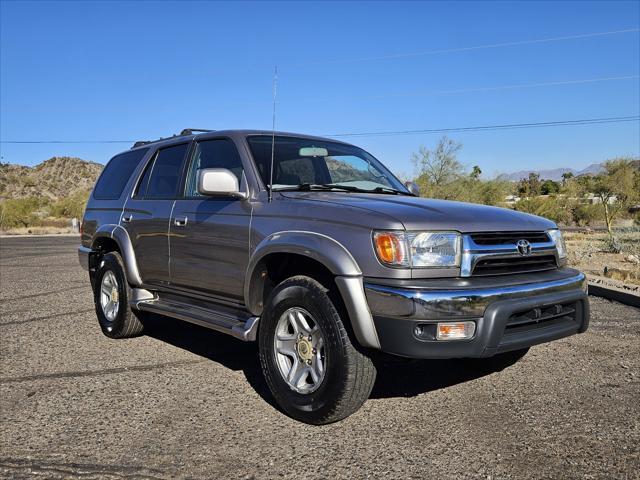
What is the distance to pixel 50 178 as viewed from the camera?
12562cm

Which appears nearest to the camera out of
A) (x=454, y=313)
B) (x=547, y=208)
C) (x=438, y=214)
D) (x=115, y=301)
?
(x=454, y=313)

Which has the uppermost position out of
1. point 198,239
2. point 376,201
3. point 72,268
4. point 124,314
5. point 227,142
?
point 227,142

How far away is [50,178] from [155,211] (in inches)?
5280

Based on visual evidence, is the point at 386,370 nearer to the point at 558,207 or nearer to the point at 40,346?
the point at 40,346

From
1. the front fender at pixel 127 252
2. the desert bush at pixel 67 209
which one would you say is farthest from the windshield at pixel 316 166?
the desert bush at pixel 67 209

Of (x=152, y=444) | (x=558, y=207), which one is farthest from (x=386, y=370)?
(x=558, y=207)

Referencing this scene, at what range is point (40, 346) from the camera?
5.54 metres

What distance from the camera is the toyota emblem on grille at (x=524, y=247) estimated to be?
3601 millimetres

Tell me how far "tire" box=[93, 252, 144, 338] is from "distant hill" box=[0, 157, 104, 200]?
344 feet

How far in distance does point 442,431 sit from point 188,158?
3.13m

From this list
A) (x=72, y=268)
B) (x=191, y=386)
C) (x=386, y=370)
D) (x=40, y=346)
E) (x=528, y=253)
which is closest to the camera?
(x=528, y=253)

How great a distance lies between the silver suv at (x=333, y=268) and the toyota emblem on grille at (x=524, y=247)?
0.01m

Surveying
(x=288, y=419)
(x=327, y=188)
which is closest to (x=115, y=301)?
(x=327, y=188)

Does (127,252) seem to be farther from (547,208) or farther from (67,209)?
(67,209)
